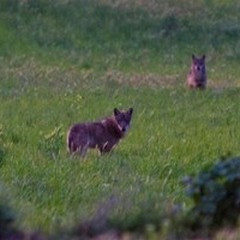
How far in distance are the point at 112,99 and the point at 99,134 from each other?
8.34 m

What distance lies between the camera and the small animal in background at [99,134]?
16.9 m

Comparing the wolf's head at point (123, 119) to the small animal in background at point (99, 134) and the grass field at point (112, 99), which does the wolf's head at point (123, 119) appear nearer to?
the small animal in background at point (99, 134)

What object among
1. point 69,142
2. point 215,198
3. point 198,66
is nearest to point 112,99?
point 198,66

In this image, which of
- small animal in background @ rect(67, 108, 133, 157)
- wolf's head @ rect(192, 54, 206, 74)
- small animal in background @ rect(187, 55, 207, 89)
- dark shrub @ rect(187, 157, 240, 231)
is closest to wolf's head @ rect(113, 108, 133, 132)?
small animal in background @ rect(67, 108, 133, 157)

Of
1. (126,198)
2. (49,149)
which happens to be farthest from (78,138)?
(126,198)

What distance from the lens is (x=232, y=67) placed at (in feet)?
120

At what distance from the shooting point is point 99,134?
1733cm

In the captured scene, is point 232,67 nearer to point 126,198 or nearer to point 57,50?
point 57,50

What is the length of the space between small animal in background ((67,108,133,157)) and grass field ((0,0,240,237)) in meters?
0.22

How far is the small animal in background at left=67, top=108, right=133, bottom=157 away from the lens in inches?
666

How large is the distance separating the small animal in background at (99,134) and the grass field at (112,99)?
0.74ft

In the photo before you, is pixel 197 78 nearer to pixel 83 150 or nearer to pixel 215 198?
pixel 83 150

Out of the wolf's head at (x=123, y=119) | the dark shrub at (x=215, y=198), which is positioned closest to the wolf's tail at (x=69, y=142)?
the wolf's head at (x=123, y=119)

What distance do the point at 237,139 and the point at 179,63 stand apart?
17949 mm
